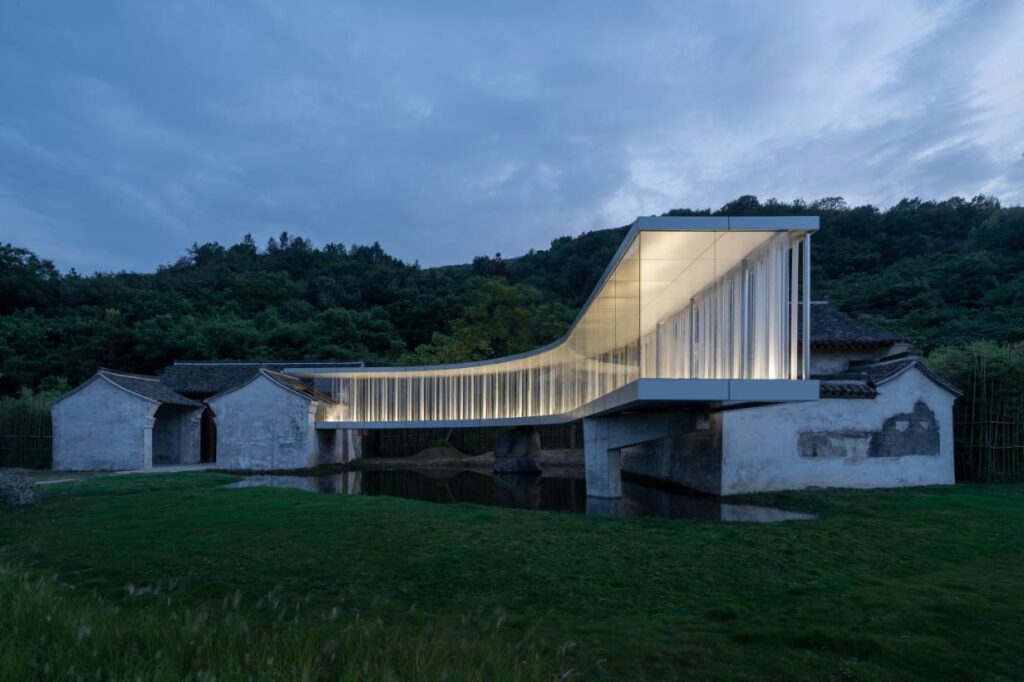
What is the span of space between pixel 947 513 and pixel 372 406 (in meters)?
21.2

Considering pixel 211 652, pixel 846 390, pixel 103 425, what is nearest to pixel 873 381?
pixel 846 390

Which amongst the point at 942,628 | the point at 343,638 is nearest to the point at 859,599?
the point at 942,628

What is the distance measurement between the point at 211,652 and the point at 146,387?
25.4 m

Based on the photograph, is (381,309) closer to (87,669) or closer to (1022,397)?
(1022,397)

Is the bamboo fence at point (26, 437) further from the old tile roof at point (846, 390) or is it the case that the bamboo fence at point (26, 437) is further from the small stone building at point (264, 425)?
the old tile roof at point (846, 390)

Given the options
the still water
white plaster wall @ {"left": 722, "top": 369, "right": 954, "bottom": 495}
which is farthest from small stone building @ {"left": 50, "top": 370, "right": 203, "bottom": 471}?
white plaster wall @ {"left": 722, "top": 369, "right": 954, "bottom": 495}

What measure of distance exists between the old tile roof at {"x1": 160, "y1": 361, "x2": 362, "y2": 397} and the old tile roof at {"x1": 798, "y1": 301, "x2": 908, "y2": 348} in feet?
61.6

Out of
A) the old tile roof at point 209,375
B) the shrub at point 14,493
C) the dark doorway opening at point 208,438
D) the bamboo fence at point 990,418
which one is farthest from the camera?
the dark doorway opening at point 208,438

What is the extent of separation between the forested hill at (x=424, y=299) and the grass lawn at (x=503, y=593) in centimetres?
2341

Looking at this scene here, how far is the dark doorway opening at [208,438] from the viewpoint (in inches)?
1217

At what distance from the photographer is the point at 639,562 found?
7812mm

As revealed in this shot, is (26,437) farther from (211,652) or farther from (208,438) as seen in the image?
(211,652)

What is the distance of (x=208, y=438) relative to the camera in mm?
31156

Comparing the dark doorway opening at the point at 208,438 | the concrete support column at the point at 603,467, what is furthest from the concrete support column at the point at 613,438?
the dark doorway opening at the point at 208,438
